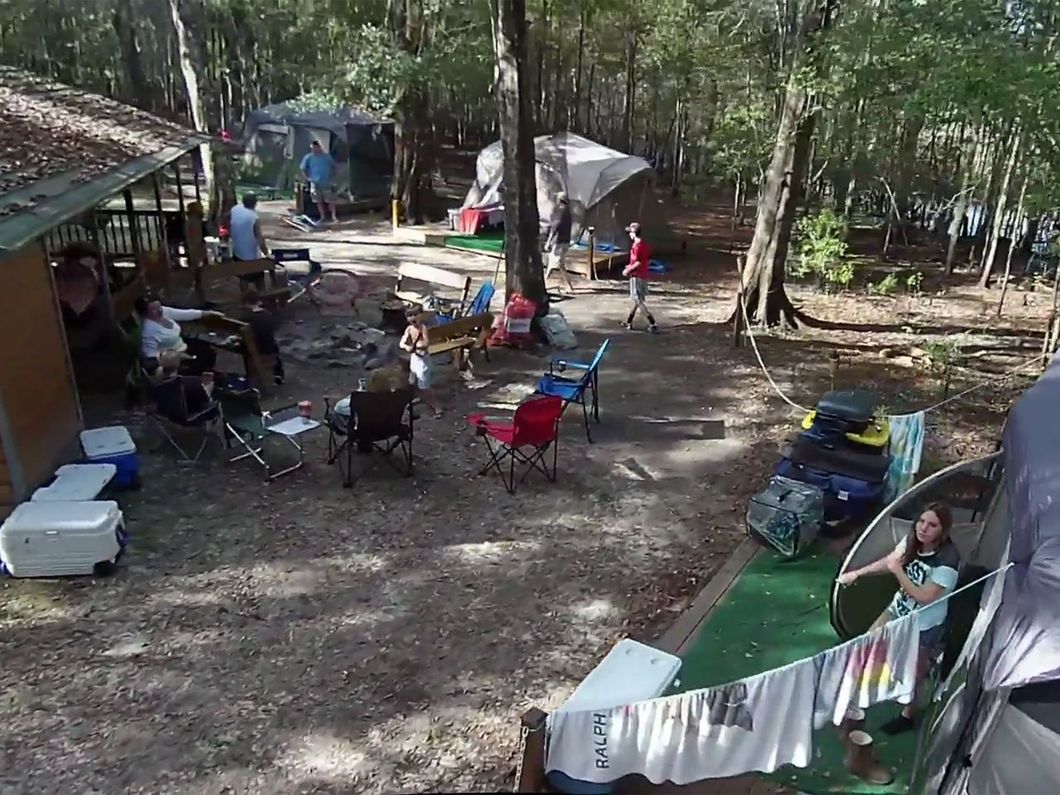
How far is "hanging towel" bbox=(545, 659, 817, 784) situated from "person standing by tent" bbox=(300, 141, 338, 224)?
1669 cm

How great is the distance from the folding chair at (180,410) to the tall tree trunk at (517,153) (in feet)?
16.2

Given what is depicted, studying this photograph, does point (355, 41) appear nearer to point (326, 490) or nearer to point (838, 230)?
point (838, 230)

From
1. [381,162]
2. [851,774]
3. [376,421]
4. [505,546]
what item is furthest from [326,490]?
[381,162]

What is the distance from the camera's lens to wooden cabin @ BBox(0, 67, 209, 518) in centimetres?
623

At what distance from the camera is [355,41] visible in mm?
18156

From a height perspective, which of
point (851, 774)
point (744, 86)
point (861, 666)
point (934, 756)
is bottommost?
point (851, 774)

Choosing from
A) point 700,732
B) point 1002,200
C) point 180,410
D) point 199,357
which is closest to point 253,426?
point 180,410

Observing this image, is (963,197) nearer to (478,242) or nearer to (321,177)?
(478,242)

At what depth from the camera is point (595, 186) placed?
15.5 metres

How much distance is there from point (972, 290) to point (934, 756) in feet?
44.9

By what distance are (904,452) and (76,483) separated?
19.6 ft

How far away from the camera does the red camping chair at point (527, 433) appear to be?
6.78 metres

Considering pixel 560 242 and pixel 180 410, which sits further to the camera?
pixel 560 242

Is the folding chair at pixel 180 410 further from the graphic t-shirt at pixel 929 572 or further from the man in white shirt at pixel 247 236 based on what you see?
the graphic t-shirt at pixel 929 572
